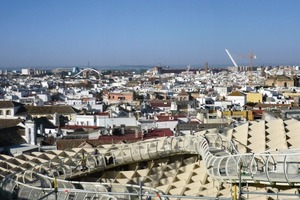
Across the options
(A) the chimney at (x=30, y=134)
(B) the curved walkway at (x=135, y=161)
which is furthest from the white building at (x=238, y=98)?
(B) the curved walkway at (x=135, y=161)

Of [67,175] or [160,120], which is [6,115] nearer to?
[160,120]

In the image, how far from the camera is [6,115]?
41375mm

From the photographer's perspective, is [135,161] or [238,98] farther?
[238,98]

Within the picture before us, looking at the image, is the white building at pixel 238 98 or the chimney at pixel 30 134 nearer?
the chimney at pixel 30 134

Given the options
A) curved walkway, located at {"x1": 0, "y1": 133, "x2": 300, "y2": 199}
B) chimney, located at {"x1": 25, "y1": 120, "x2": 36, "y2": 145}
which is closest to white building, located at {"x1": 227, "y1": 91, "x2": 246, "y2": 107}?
chimney, located at {"x1": 25, "y1": 120, "x2": 36, "y2": 145}

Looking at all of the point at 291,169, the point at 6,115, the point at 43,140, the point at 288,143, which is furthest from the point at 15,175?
the point at 6,115

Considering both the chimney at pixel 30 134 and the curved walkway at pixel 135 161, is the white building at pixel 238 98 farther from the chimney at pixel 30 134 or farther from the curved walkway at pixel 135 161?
the curved walkway at pixel 135 161

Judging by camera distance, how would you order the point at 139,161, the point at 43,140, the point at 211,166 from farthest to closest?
1. the point at 43,140
2. the point at 139,161
3. the point at 211,166

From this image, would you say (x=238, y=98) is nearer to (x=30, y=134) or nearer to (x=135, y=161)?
(x=30, y=134)

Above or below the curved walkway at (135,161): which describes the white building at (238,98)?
below

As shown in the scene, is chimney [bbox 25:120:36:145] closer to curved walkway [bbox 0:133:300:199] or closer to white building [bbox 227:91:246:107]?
curved walkway [bbox 0:133:300:199]

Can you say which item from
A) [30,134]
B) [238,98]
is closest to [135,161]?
[30,134]

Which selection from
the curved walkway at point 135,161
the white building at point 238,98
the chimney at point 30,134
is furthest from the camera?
the white building at point 238,98

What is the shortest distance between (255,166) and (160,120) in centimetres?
2304
